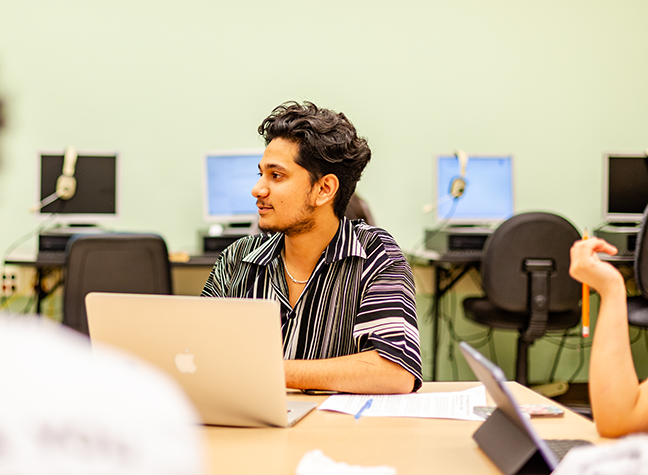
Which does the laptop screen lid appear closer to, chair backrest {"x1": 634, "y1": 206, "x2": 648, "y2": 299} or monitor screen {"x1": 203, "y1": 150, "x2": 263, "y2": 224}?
chair backrest {"x1": 634, "y1": 206, "x2": 648, "y2": 299}

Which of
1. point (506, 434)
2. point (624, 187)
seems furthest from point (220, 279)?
point (624, 187)

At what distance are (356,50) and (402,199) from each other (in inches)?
37.4

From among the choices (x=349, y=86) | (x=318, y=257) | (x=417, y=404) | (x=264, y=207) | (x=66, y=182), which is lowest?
(x=417, y=404)

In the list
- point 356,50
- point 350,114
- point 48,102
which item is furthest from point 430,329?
point 48,102

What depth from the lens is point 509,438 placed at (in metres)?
0.83

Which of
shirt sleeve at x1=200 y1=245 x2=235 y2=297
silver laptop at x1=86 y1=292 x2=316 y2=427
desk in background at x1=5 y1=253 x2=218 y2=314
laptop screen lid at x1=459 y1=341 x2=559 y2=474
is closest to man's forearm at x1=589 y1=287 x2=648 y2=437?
laptop screen lid at x1=459 y1=341 x2=559 y2=474

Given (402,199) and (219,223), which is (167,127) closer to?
(219,223)

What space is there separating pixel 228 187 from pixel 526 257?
65.5 inches

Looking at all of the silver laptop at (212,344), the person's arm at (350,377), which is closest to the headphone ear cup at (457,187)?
the person's arm at (350,377)

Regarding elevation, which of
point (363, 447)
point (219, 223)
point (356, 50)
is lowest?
point (363, 447)

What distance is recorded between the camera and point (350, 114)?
3.75m

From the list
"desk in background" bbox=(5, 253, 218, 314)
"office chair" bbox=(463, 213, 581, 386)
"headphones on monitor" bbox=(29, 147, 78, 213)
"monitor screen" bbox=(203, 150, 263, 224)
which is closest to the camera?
"office chair" bbox=(463, 213, 581, 386)

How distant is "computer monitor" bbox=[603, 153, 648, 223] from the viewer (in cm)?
350

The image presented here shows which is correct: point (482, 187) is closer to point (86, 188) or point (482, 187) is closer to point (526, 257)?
point (526, 257)
